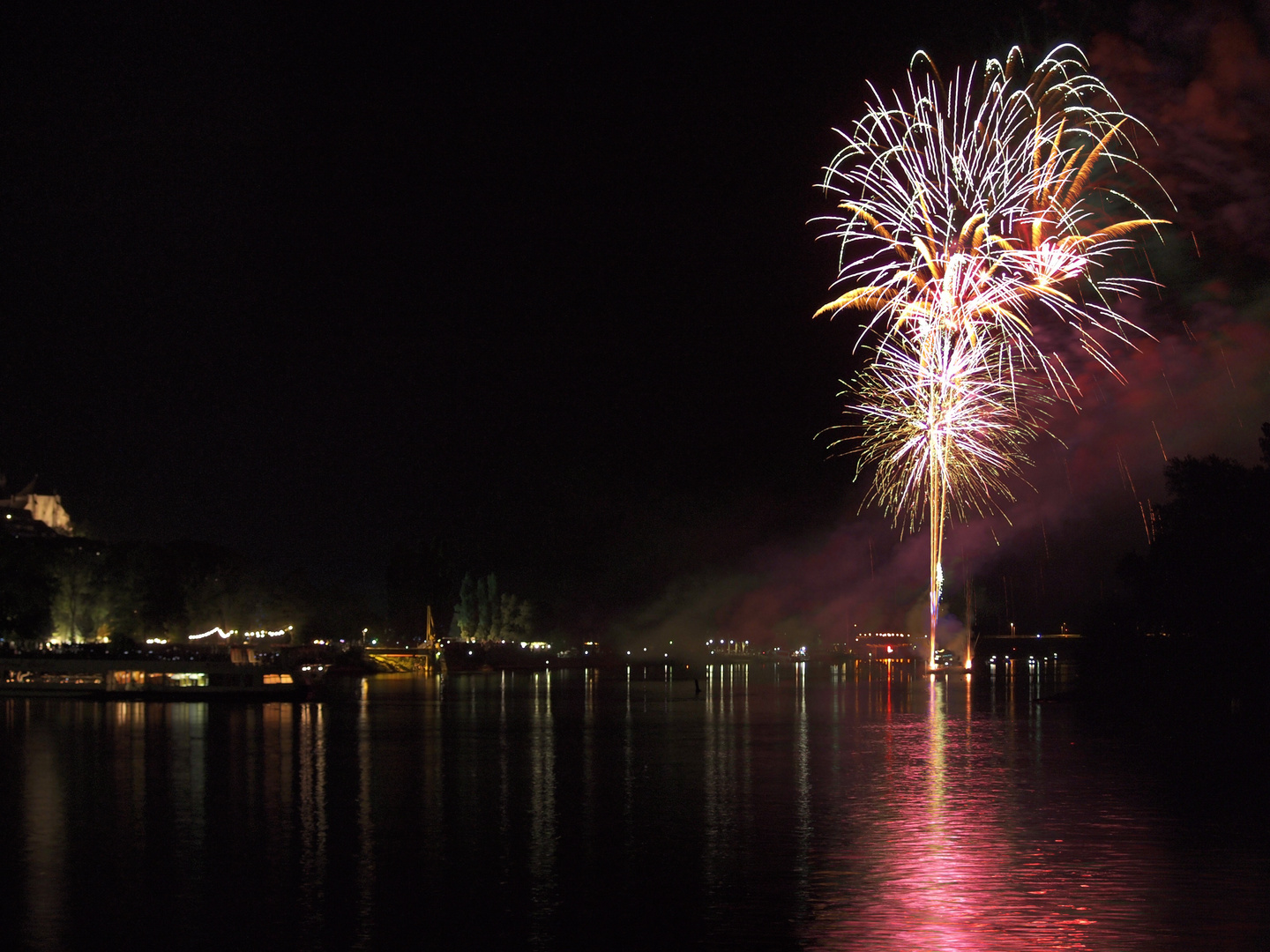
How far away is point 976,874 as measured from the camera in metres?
17.5

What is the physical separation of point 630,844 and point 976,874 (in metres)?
5.63

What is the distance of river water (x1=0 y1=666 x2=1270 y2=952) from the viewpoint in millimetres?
14633

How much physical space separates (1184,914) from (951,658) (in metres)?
152

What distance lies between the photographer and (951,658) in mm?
161625

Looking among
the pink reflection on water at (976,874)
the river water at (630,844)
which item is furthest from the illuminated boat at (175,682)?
the pink reflection on water at (976,874)

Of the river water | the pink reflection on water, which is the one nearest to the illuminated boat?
the river water

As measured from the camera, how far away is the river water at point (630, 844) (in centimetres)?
1463

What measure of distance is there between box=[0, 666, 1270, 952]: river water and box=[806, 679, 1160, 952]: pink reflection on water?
0.06 metres

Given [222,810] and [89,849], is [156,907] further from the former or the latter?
[222,810]

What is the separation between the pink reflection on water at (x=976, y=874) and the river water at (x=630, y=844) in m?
0.06

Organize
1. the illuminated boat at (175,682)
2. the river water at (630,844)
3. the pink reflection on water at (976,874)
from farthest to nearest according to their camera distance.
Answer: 1. the illuminated boat at (175,682)
2. the river water at (630,844)
3. the pink reflection on water at (976,874)

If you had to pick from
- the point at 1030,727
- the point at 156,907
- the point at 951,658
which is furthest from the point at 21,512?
the point at 156,907

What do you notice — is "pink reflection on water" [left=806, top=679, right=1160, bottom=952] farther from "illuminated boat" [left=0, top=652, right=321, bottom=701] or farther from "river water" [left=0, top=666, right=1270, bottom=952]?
"illuminated boat" [left=0, top=652, right=321, bottom=701]

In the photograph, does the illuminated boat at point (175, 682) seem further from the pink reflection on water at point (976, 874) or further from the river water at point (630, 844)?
the pink reflection on water at point (976, 874)
